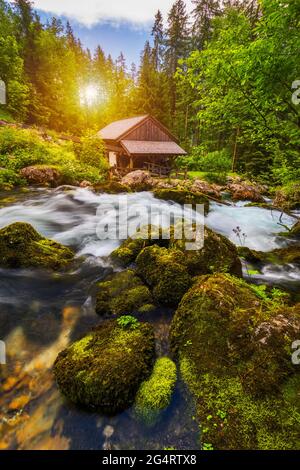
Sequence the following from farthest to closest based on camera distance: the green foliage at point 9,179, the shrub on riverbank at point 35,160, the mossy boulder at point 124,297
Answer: the shrub on riverbank at point 35,160 < the green foliage at point 9,179 < the mossy boulder at point 124,297

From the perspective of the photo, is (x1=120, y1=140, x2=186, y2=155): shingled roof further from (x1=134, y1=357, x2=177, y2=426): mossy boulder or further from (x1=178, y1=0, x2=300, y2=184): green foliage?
(x1=134, y1=357, x2=177, y2=426): mossy boulder

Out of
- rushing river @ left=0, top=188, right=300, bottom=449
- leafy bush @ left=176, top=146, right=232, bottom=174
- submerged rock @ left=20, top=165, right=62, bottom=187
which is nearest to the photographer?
rushing river @ left=0, top=188, right=300, bottom=449

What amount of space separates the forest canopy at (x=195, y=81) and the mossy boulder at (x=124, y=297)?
467 centimetres

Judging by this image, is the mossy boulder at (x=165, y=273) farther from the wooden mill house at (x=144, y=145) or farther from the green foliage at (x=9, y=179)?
the wooden mill house at (x=144, y=145)

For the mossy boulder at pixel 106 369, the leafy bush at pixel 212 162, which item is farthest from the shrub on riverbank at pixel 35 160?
the mossy boulder at pixel 106 369

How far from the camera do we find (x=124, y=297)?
4109 mm

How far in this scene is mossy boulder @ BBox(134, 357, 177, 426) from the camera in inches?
99.0

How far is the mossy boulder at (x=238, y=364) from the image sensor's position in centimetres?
220

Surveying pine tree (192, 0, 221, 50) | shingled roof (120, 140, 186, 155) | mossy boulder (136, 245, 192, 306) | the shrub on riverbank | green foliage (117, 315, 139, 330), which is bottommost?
green foliage (117, 315, 139, 330)

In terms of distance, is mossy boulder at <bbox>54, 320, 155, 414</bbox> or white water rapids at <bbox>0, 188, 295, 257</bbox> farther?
white water rapids at <bbox>0, 188, 295, 257</bbox>

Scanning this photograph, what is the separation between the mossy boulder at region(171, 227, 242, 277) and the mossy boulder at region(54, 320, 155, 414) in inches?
72.0

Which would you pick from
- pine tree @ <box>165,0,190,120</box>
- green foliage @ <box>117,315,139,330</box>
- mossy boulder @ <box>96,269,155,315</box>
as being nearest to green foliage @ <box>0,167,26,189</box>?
mossy boulder @ <box>96,269,155,315</box>

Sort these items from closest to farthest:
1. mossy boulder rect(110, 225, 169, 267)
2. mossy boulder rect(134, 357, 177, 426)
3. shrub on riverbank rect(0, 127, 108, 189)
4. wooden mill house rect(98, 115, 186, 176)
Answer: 1. mossy boulder rect(134, 357, 177, 426)
2. mossy boulder rect(110, 225, 169, 267)
3. shrub on riverbank rect(0, 127, 108, 189)
4. wooden mill house rect(98, 115, 186, 176)

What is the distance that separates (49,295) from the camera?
453 centimetres
